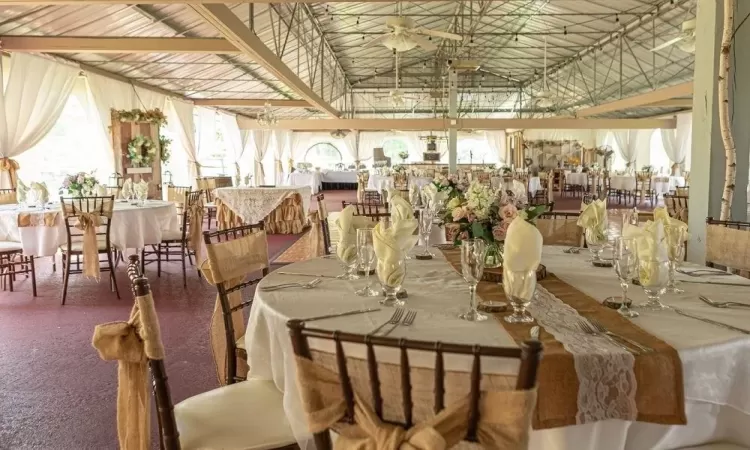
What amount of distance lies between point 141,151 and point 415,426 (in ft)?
32.5

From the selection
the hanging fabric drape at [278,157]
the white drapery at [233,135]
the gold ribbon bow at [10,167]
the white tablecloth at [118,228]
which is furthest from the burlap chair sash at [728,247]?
the hanging fabric drape at [278,157]

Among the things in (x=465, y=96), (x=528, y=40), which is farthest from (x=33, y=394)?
(x=465, y=96)

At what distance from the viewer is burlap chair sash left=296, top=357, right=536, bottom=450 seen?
1.04 m

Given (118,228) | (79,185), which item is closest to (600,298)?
(118,228)

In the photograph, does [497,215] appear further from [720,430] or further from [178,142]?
[178,142]

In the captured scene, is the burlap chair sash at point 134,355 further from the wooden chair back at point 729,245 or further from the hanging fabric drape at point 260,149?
the hanging fabric drape at point 260,149

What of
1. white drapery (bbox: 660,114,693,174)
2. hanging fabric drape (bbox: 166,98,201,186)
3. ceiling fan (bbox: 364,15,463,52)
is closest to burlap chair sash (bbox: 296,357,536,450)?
ceiling fan (bbox: 364,15,463,52)

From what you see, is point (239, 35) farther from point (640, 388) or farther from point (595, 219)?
point (640, 388)

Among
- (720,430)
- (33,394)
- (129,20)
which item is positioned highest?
(129,20)

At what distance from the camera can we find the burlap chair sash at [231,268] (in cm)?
241

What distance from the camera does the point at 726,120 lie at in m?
3.57

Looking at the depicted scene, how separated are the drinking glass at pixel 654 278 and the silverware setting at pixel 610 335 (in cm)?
30

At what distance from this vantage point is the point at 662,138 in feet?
64.3

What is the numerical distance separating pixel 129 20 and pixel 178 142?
→ 5.95m
